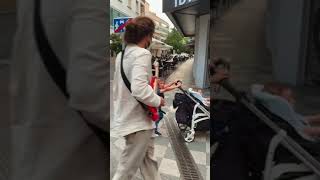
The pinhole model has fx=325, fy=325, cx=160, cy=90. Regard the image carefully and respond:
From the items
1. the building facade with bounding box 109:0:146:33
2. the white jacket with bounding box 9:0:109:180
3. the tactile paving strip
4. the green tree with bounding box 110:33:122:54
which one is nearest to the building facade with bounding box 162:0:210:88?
the building facade with bounding box 109:0:146:33

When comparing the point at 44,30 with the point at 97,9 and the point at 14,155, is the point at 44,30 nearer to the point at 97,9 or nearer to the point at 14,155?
the point at 97,9

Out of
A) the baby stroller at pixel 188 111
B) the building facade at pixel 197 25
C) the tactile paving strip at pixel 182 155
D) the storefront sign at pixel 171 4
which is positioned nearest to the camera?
the building facade at pixel 197 25

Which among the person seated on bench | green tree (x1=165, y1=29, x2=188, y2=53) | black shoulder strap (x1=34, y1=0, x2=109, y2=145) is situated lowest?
the person seated on bench

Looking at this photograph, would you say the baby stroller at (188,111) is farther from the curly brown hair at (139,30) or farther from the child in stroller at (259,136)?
the child in stroller at (259,136)

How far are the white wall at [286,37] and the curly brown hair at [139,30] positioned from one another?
1138 millimetres

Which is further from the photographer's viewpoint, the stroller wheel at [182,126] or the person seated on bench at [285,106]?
the stroller wheel at [182,126]

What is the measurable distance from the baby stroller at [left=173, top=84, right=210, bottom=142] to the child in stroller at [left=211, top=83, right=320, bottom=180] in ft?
7.78

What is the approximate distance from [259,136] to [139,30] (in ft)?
4.10

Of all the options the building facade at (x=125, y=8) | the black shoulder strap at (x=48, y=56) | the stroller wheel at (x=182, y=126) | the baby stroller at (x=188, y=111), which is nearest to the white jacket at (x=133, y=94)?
the building facade at (x=125, y=8)

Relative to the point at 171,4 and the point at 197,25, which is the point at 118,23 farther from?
the point at 197,25

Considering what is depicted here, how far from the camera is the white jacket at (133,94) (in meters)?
2.00

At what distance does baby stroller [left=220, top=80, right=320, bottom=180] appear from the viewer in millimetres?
930

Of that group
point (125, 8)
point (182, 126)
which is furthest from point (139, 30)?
point (182, 126)

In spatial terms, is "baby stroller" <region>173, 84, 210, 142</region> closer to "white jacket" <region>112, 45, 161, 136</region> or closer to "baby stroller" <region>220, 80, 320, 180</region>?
"white jacket" <region>112, 45, 161, 136</region>
